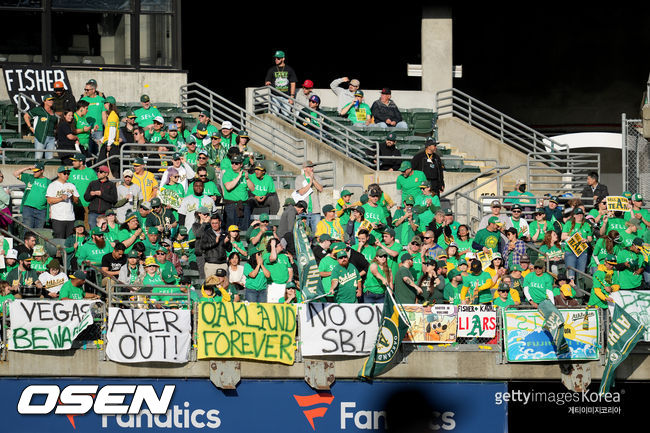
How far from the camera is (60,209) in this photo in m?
22.8

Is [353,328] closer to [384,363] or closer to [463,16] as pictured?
[384,363]

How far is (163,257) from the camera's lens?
69.5ft

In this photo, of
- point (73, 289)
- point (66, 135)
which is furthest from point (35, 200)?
point (73, 289)

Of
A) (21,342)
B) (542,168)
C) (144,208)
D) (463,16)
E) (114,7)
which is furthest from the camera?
(463,16)

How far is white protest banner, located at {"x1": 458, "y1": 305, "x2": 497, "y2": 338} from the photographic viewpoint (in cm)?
2059

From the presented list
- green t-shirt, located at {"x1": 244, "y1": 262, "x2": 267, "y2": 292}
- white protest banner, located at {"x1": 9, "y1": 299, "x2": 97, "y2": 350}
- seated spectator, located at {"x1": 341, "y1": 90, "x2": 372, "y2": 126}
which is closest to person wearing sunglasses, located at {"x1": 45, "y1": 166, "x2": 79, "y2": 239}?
white protest banner, located at {"x1": 9, "y1": 299, "x2": 97, "y2": 350}

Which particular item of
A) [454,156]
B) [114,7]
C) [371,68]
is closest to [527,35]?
[371,68]

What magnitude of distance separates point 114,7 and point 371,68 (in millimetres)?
8570

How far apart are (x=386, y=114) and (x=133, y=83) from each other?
5.14 meters

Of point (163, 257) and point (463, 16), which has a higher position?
point (463, 16)

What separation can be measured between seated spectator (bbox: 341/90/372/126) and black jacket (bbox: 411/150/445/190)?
4094mm

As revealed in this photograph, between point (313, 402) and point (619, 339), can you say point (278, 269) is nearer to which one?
point (313, 402)

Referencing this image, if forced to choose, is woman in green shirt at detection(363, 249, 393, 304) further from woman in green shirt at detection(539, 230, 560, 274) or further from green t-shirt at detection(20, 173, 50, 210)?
green t-shirt at detection(20, 173, 50, 210)

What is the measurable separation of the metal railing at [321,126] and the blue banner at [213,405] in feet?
22.2
